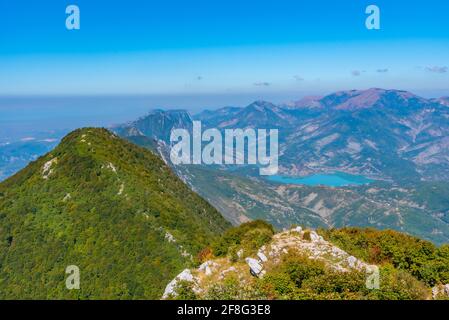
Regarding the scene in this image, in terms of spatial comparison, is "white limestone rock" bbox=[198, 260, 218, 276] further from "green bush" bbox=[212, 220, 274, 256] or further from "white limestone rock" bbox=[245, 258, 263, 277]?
"white limestone rock" bbox=[245, 258, 263, 277]

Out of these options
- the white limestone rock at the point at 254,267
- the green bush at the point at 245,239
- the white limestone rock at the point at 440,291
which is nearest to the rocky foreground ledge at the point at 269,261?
the white limestone rock at the point at 254,267

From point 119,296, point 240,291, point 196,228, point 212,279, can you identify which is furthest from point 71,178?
point 240,291

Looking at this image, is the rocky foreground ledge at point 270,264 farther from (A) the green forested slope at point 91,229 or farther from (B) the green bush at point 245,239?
(A) the green forested slope at point 91,229

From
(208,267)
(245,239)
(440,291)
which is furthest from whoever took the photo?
(245,239)

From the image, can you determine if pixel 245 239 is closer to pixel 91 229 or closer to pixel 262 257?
pixel 262 257

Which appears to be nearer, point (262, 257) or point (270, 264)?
point (270, 264)

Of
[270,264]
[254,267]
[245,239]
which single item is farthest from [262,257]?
[245,239]

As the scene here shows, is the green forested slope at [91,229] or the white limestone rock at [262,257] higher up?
the white limestone rock at [262,257]

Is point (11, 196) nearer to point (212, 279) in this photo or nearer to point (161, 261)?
point (161, 261)
